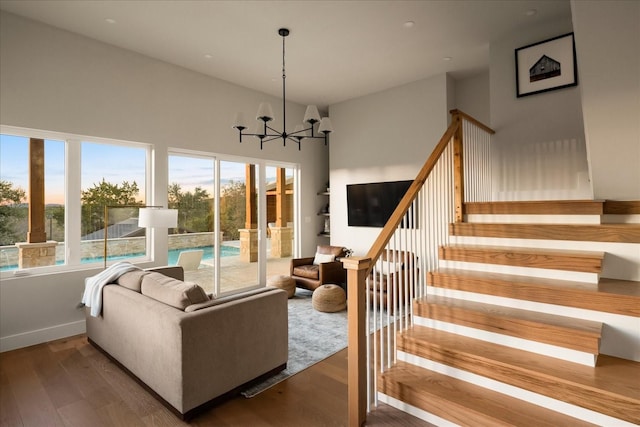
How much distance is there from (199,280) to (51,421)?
2.89 meters

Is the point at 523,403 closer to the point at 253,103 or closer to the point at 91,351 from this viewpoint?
the point at 91,351

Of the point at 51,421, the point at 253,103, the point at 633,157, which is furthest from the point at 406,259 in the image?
the point at 253,103

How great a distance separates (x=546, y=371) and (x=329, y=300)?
111 inches

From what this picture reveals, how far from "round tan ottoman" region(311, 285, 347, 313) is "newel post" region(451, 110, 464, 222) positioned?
6.22 feet

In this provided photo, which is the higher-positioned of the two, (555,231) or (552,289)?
(555,231)

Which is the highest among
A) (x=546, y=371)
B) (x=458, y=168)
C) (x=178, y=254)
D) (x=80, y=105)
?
(x=80, y=105)

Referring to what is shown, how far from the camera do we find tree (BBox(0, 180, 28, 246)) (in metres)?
3.53

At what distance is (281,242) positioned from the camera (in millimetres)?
6262

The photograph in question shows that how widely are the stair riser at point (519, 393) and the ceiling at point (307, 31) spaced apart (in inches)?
128

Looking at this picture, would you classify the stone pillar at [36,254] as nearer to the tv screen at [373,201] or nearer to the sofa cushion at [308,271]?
the sofa cushion at [308,271]

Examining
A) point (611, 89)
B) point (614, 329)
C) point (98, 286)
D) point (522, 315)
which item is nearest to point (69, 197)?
point (98, 286)

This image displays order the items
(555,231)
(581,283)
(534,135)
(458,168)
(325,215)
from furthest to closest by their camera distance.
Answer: (325,215)
(534,135)
(458,168)
(555,231)
(581,283)

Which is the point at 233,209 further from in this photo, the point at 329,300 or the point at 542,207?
the point at 542,207

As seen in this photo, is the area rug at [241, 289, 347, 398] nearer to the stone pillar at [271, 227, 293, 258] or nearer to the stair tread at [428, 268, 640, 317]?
the stair tread at [428, 268, 640, 317]
